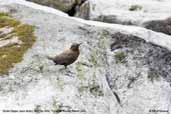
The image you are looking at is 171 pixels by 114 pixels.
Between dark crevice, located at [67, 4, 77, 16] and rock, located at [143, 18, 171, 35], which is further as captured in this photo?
dark crevice, located at [67, 4, 77, 16]

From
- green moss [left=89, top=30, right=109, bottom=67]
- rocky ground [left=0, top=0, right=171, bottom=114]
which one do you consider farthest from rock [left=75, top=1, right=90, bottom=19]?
green moss [left=89, top=30, right=109, bottom=67]

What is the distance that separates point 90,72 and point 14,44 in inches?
127

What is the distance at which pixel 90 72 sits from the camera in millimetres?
16797

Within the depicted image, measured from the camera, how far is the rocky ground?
50.0ft

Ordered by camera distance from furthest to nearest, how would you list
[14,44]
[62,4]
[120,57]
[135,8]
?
[62,4], [135,8], [120,57], [14,44]

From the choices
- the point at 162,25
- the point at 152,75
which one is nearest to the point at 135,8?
the point at 162,25

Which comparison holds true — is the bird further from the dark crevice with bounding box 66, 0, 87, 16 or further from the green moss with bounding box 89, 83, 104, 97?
the dark crevice with bounding box 66, 0, 87, 16

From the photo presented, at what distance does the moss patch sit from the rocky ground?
0.56 ft

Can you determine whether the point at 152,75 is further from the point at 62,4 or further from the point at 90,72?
the point at 62,4

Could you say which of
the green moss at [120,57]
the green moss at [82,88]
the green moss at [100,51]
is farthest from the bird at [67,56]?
the green moss at [120,57]

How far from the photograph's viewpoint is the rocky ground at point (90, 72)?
1525 centimetres

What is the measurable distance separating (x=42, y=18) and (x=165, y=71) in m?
5.79

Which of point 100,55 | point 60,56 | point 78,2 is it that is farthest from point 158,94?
point 78,2

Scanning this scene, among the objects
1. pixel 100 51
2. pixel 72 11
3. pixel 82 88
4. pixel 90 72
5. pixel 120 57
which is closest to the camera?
pixel 82 88
